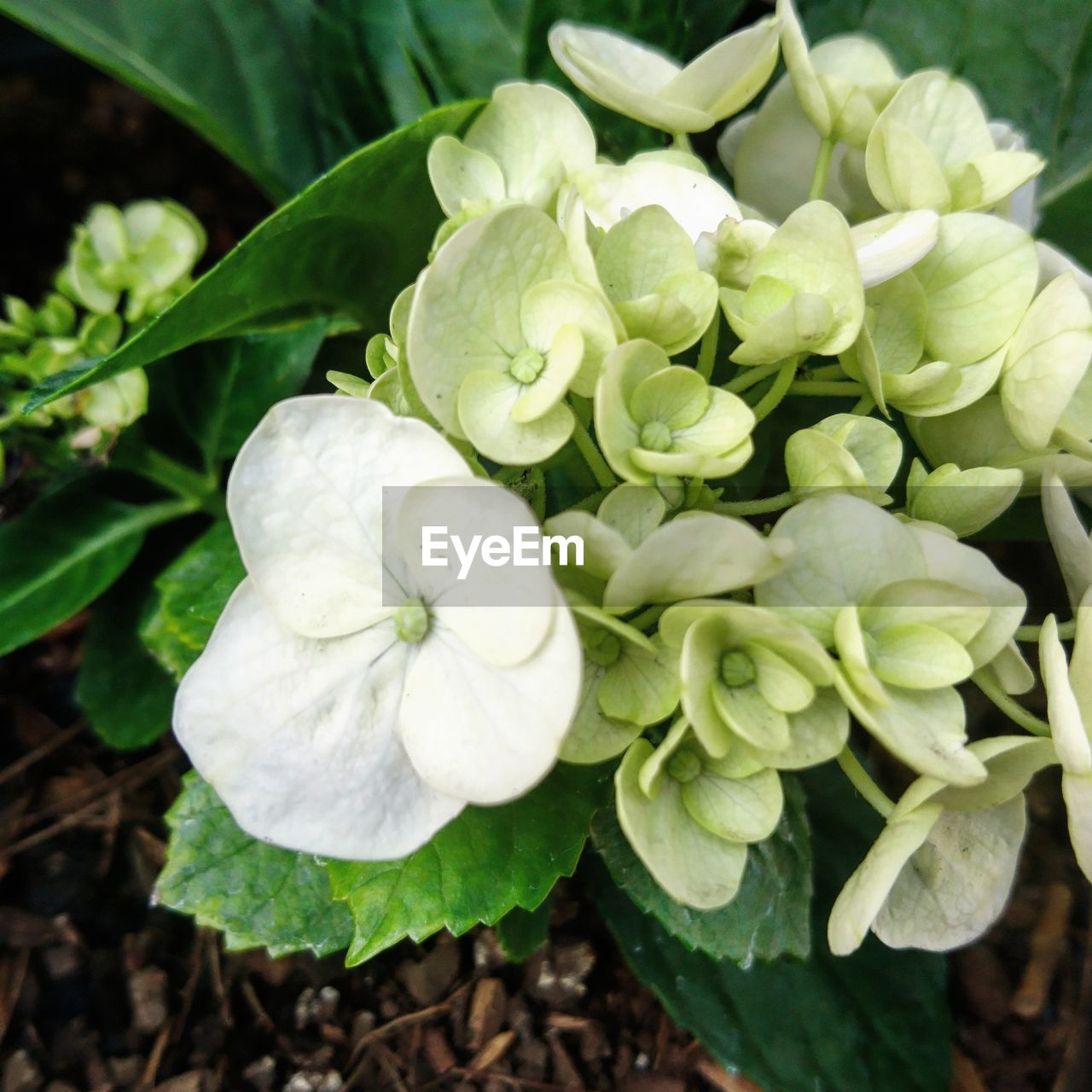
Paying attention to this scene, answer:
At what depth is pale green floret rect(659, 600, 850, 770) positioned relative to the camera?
0.42 metres

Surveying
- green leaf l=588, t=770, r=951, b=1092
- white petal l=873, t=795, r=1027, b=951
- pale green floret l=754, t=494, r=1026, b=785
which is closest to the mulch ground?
green leaf l=588, t=770, r=951, b=1092

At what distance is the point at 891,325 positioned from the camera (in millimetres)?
535

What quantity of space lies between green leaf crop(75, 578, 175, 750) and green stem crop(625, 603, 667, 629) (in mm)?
586

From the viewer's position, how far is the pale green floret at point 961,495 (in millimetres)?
500

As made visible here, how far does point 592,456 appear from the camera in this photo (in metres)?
0.48

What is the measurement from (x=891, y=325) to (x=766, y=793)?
0.86 feet

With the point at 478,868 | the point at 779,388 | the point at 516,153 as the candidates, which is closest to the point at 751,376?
the point at 779,388

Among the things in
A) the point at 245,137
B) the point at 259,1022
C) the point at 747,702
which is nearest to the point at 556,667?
Answer: the point at 747,702

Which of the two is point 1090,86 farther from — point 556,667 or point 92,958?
point 92,958

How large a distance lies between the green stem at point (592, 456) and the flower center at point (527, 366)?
0.03 meters

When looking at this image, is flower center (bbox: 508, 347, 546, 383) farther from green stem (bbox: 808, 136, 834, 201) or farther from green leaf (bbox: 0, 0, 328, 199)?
green leaf (bbox: 0, 0, 328, 199)

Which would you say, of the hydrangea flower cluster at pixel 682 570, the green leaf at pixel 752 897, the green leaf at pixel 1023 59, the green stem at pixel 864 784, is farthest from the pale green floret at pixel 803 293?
the green leaf at pixel 1023 59

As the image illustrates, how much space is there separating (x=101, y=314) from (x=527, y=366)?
1.75 ft

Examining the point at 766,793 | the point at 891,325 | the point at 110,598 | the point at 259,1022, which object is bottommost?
the point at 259,1022
